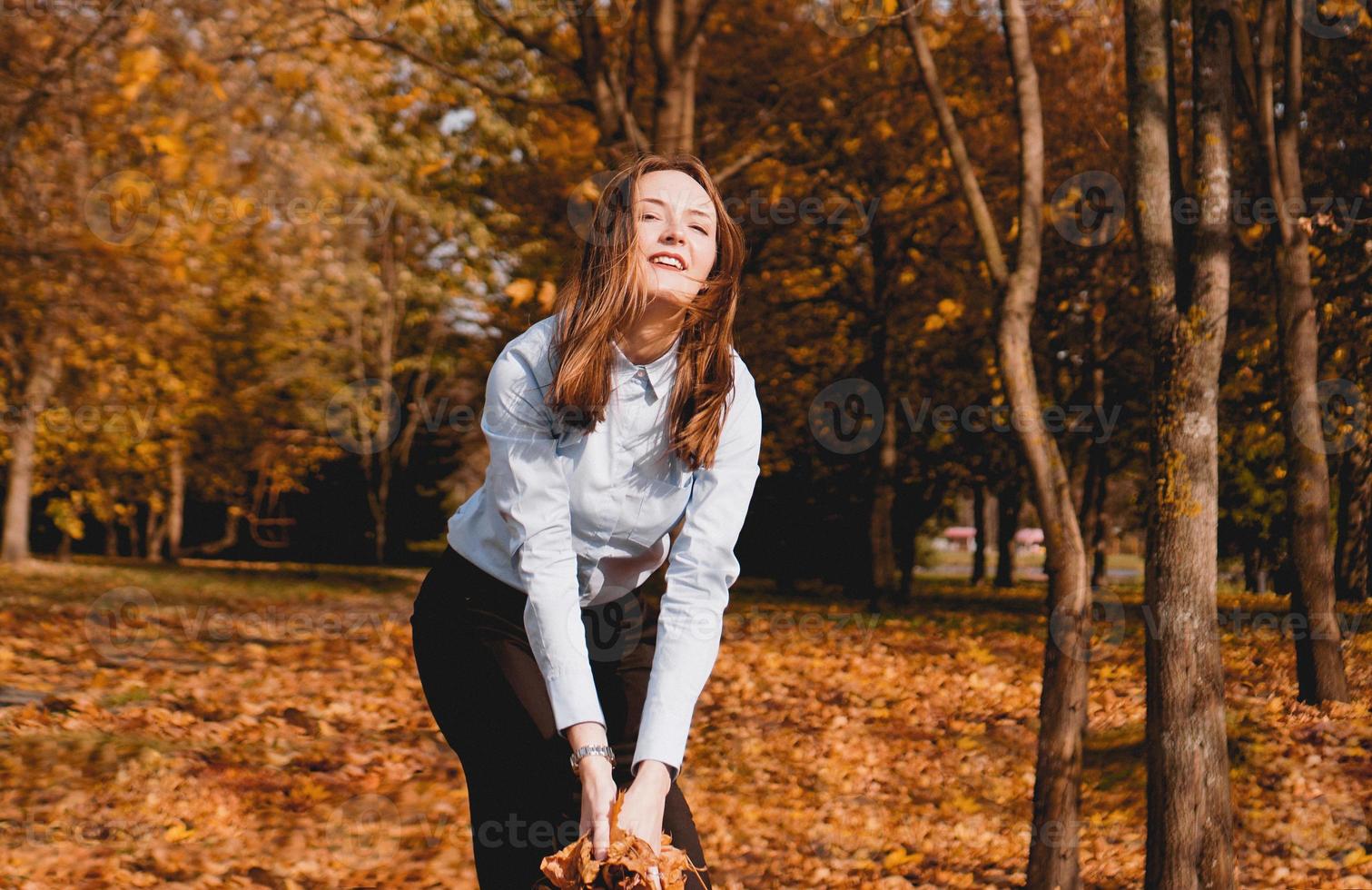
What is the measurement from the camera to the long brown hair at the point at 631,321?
7.43ft

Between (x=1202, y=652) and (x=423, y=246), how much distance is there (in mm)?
22968

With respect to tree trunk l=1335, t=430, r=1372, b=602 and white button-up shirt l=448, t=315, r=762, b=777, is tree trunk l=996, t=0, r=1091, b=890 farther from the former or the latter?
tree trunk l=1335, t=430, r=1372, b=602

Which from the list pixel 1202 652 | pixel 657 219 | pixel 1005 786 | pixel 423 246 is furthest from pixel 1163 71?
pixel 423 246

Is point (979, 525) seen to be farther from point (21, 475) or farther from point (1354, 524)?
point (21, 475)

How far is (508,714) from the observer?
7.70 ft

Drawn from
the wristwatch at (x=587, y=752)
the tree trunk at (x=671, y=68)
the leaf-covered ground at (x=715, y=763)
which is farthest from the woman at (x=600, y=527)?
the tree trunk at (x=671, y=68)

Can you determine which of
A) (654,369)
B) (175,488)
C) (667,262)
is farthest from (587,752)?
(175,488)

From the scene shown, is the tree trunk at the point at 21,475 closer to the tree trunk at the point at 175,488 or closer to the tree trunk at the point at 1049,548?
the tree trunk at the point at 175,488

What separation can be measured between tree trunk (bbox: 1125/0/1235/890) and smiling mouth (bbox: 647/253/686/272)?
3141mm

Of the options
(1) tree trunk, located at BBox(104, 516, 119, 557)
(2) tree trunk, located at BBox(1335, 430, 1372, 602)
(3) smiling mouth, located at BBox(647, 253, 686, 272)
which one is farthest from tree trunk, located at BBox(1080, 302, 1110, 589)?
(1) tree trunk, located at BBox(104, 516, 119, 557)

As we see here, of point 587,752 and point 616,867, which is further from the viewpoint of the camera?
point 587,752

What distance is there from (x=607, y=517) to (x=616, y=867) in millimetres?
695

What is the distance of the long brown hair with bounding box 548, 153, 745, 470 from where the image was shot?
7.43 feet

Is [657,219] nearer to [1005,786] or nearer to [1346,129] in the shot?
[1005,786]
